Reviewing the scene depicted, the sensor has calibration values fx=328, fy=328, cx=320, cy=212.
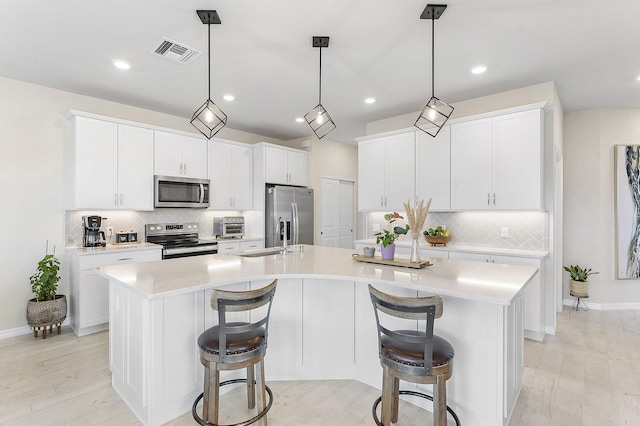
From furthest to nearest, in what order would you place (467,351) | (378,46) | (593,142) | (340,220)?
(340,220) < (593,142) < (378,46) < (467,351)

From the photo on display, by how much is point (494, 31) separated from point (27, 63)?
4.29 meters

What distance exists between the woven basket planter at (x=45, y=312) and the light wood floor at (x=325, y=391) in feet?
0.70

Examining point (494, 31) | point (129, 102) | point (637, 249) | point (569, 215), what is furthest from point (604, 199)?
point (129, 102)

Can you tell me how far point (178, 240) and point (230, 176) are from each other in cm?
127

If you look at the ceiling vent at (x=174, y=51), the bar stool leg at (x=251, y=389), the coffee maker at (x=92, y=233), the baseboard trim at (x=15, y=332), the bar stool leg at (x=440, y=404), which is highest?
the ceiling vent at (x=174, y=51)

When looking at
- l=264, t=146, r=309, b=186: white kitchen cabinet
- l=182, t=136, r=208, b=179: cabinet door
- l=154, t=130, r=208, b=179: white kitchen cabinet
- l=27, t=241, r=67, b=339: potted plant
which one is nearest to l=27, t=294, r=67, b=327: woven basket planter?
l=27, t=241, r=67, b=339: potted plant

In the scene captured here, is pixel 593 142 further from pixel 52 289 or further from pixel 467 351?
pixel 52 289

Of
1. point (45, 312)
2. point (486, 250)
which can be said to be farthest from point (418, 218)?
point (45, 312)

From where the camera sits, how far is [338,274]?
226cm

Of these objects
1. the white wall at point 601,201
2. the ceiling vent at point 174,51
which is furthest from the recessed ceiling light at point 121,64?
the white wall at point 601,201

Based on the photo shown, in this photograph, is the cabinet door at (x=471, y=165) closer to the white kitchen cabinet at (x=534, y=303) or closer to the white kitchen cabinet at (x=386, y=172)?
the white kitchen cabinet at (x=386, y=172)

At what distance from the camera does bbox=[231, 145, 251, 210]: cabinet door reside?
534 cm

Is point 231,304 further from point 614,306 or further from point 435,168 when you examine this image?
point 614,306

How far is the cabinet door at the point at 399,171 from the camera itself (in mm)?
4555
